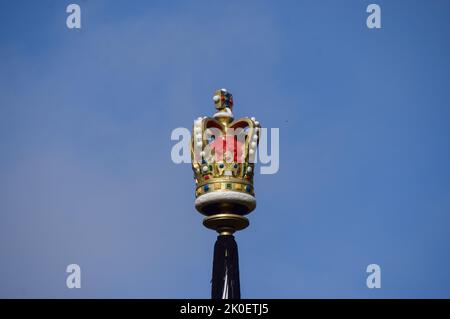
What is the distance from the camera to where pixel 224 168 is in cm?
2738

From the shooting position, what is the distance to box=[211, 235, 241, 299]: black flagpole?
2672 cm

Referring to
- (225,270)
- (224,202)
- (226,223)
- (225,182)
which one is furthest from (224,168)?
(225,270)

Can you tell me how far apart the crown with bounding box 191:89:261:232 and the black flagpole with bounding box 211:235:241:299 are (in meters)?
0.38

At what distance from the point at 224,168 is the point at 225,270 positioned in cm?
225

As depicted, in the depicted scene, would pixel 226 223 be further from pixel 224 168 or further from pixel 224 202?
pixel 224 168

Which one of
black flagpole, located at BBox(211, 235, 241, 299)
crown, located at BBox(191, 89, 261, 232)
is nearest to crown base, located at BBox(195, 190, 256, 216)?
crown, located at BBox(191, 89, 261, 232)

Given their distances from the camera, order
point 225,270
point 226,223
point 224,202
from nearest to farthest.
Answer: point 225,270 < point 224,202 < point 226,223

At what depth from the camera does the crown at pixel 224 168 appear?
27188 mm

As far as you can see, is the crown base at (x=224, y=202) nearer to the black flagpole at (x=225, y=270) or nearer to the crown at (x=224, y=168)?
the crown at (x=224, y=168)

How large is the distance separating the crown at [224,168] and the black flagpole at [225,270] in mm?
376
